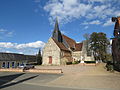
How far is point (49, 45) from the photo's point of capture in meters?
41.4

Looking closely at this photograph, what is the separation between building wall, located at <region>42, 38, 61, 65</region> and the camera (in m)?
39.5

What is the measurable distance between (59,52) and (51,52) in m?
3.13

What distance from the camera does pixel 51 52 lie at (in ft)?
134

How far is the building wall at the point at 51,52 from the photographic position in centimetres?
3950

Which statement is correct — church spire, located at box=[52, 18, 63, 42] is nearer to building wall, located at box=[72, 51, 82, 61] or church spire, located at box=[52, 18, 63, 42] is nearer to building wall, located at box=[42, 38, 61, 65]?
building wall, located at box=[42, 38, 61, 65]

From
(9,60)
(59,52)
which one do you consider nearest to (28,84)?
(59,52)

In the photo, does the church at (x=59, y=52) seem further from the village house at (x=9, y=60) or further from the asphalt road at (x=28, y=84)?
the asphalt road at (x=28, y=84)

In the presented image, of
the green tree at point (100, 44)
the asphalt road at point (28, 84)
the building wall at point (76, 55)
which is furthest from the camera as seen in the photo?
the building wall at point (76, 55)

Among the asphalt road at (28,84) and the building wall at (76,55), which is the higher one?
the building wall at (76,55)

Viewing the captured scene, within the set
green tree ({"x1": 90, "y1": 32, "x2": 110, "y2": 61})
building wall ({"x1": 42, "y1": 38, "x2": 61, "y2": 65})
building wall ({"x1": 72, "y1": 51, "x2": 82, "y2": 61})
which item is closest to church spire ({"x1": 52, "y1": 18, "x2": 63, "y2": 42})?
building wall ({"x1": 42, "y1": 38, "x2": 61, "y2": 65})

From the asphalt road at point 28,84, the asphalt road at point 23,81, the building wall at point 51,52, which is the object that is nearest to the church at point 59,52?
the building wall at point 51,52

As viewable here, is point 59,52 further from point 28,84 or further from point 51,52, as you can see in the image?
point 28,84

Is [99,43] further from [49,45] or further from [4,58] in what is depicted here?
[4,58]

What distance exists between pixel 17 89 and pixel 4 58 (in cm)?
3061
